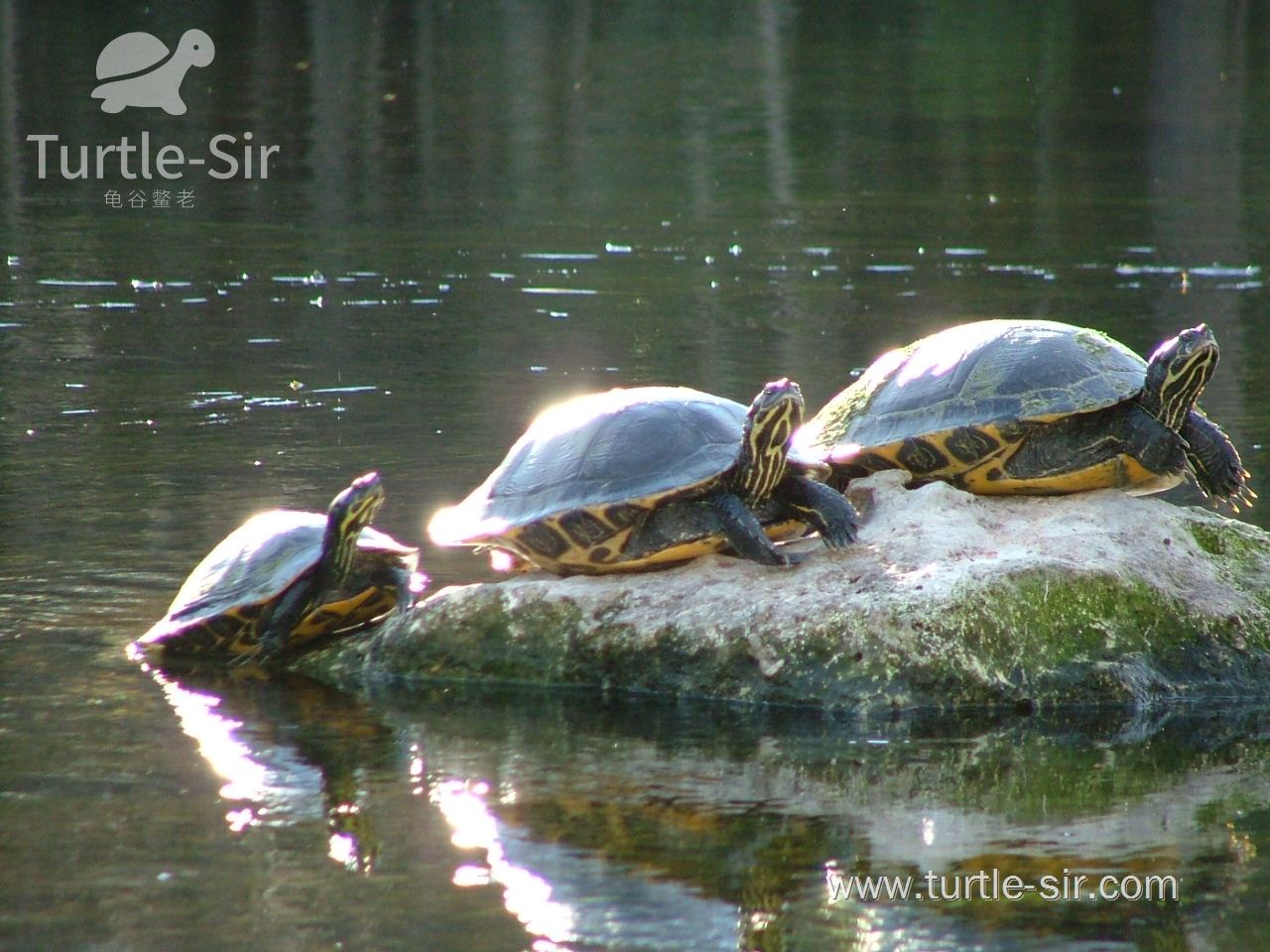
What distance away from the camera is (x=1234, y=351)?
552 inches

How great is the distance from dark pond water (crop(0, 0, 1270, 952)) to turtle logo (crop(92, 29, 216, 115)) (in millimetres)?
510

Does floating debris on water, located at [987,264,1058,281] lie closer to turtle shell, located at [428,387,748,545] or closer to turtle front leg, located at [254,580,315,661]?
turtle shell, located at [428,387,748,545]

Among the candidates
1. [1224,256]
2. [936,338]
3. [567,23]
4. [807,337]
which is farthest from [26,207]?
[567,23]

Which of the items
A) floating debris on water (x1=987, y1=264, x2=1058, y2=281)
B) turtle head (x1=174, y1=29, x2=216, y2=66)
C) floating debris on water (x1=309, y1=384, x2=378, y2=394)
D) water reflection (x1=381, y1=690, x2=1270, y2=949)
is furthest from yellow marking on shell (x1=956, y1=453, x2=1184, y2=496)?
turtle head (x1=174, y1=29, x2=216, y2=66)

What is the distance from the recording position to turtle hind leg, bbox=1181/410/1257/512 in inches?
306

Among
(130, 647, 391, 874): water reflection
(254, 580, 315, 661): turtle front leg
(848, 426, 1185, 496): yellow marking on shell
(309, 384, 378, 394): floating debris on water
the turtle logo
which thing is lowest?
(130, 647, 391, 874): water reflection

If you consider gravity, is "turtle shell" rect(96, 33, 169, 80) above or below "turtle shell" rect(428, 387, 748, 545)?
above

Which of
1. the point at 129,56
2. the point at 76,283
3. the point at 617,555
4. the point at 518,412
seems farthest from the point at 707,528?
the point at 129,56

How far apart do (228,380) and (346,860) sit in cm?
784

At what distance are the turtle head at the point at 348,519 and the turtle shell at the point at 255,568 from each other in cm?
9

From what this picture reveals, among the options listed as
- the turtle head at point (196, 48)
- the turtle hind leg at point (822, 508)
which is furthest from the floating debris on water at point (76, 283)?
the turtle head at point (196, 48)

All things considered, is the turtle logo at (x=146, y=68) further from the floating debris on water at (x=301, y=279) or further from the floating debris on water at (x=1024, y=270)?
the floating debris on water at (x=1024, y=270)

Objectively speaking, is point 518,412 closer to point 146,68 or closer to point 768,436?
point 768,436

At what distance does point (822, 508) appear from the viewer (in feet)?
23.7
